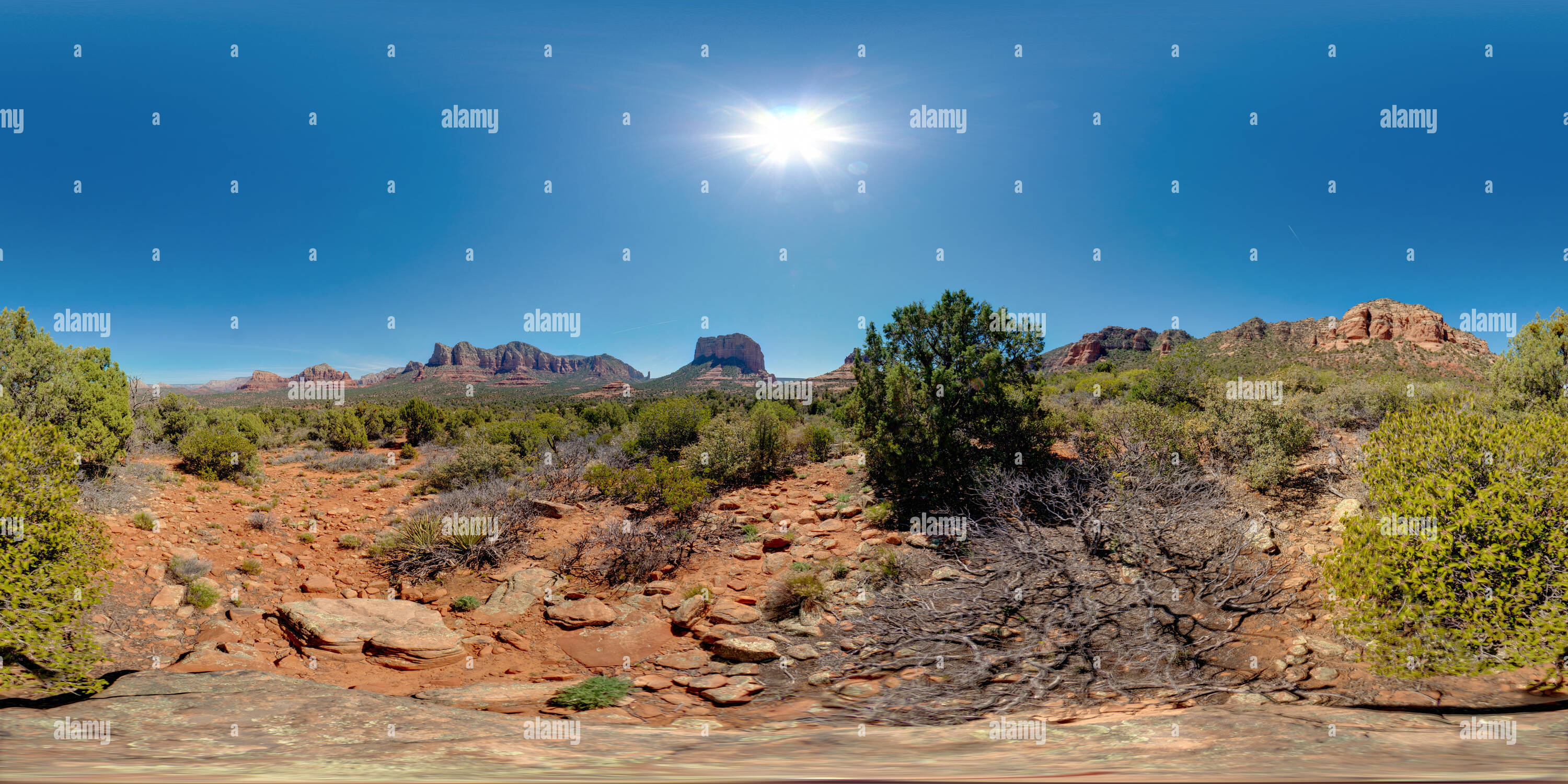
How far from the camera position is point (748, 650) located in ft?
22.2

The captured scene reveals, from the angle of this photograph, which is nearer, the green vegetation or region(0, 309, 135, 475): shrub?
region(0, 309, 135, 475): shrub

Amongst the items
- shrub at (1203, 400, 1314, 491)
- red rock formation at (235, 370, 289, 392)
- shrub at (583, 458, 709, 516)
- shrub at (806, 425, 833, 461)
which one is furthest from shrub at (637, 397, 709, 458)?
red rock formation at (235, 370, 289, 392)

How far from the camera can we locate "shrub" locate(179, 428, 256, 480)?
13.3 meters

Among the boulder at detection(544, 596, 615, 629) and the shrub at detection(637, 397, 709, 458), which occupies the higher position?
the shrub at detection(637, 397, 709, 458)

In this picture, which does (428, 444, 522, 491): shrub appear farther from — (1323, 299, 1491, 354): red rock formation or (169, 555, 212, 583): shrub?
(1323, 299, 1491, 354): red rock formation

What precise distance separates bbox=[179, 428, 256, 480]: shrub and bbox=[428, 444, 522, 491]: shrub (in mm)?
4590

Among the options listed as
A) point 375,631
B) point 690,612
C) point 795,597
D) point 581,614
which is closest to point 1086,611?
point 795,597

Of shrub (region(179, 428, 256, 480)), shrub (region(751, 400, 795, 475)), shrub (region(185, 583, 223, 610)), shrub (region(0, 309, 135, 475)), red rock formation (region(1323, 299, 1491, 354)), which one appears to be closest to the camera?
shrub (region(185, 583, 223, 610))

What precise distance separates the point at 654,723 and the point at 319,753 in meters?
2.99

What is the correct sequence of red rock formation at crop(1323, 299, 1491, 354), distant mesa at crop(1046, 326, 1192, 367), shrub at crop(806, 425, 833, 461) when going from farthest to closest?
distant mesa at crop(1046, 326, 1192, 367), red rock formation at crop(1323, 299, 1491, 354), shrub at crop(806, 425, 833, 461)

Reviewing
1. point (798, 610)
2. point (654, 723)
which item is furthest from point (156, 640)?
point (798, 610)

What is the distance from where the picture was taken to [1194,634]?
609cm

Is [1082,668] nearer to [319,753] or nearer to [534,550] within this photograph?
[319,753]

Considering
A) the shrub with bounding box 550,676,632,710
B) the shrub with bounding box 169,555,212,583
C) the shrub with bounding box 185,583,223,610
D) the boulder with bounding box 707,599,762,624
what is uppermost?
the shrub with bounding box 169,555,212,583
